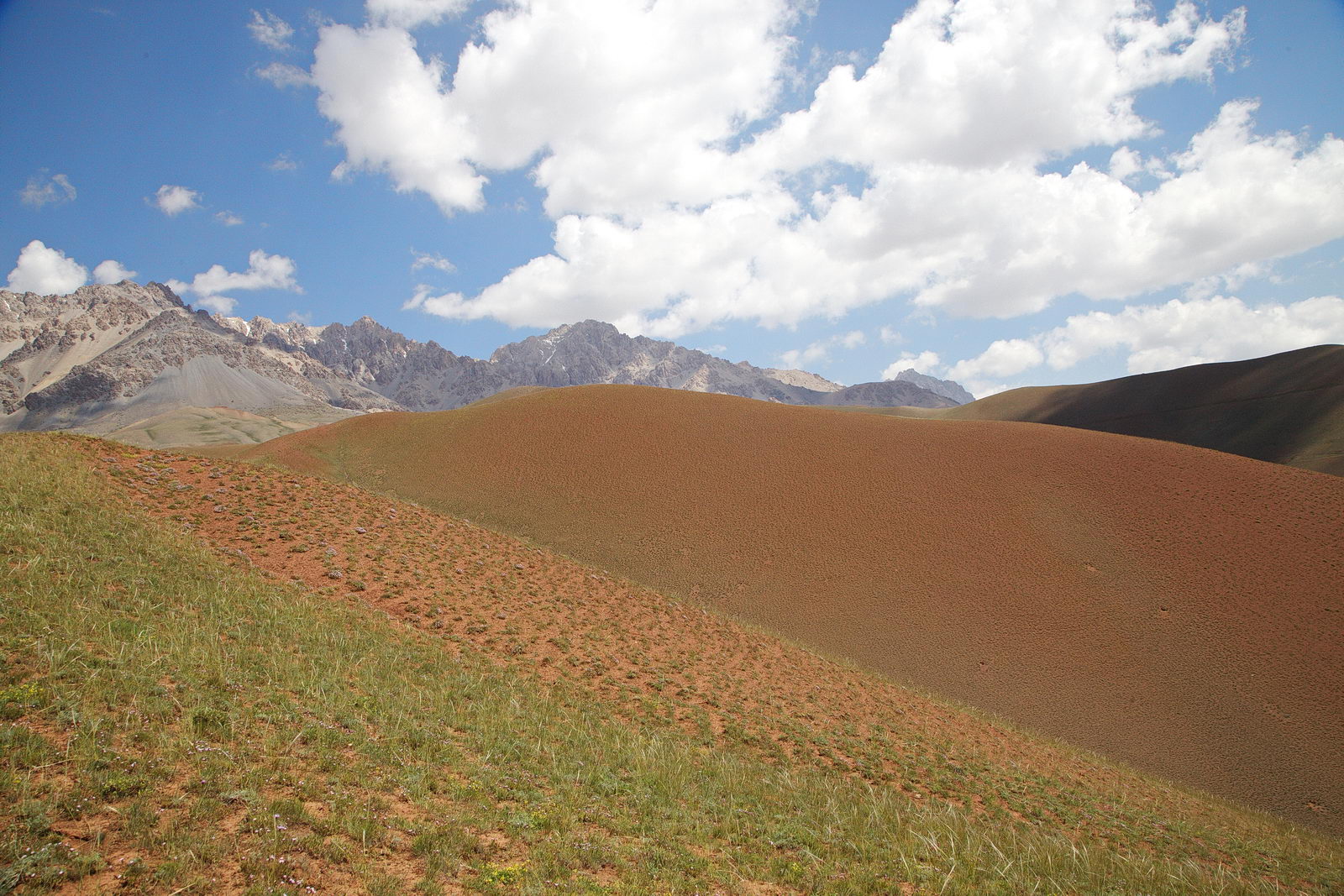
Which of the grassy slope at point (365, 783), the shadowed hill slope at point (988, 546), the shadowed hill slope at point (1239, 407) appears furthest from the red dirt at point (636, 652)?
the shadowed hill slope at point (1239, 407)

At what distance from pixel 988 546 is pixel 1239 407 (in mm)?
90846

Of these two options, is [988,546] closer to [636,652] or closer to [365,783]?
[636,652]

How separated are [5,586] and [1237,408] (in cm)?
12561

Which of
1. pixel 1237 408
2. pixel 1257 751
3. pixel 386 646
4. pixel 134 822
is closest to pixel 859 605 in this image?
pixel 1257 751

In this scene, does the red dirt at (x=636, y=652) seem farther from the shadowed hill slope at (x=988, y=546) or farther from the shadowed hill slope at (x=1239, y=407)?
the shadowed hill slope at (x=1239, y=407)

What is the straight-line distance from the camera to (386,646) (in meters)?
12.3

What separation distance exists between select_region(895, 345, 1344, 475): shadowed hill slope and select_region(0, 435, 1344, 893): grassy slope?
69.8 meters

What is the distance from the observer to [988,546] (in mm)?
32219

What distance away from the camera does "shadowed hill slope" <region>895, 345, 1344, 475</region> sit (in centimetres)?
7600

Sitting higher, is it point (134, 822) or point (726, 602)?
point (134, 822)

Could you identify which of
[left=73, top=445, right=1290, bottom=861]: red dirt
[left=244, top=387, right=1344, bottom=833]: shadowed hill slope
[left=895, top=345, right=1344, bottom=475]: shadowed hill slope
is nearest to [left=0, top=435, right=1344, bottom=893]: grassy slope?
[left=73, top=445, right=1290, bottom=861]: red dirt

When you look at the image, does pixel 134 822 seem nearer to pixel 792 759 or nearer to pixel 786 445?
pixel 792 759

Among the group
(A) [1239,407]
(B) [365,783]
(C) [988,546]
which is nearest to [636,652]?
(B) [365,783]

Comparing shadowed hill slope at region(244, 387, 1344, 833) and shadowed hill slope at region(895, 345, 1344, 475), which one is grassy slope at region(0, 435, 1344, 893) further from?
shadowed hill slope at region(895, 345, 1344, 475)
